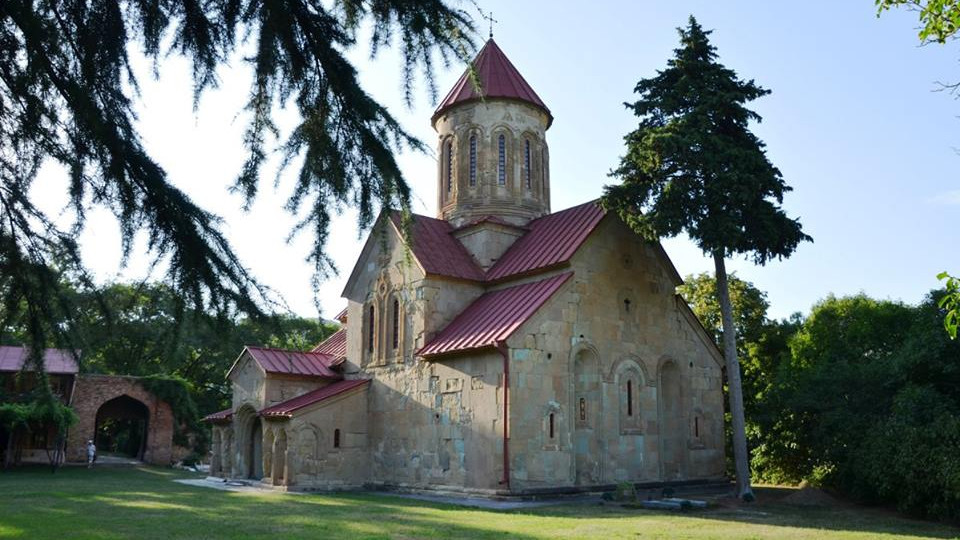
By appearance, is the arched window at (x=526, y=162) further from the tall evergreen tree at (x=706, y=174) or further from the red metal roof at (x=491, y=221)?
the tall evergreen tree at (x=706, y=174)

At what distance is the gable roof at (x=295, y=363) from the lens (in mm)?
20875

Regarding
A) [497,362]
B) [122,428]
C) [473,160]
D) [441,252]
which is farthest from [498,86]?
[122,428]

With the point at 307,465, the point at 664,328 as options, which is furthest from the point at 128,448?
the point at 664,328

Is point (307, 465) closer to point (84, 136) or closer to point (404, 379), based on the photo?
point (404, 379)

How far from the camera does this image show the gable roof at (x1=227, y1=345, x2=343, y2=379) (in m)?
20.9

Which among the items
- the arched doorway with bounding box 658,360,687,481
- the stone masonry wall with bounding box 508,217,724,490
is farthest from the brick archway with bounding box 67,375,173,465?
the arched doorway with bounding box 658,360,687,481

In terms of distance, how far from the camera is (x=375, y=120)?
440 cm

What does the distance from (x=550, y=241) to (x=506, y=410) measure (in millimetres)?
5209

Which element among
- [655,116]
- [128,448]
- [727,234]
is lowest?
[128,448]

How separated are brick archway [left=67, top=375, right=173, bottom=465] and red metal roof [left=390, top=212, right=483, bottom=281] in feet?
52.0

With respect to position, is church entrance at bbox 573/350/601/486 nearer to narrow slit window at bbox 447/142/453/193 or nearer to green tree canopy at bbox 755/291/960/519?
green tree canopy at bbox 755/291/960/519

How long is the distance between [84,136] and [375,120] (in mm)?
1825

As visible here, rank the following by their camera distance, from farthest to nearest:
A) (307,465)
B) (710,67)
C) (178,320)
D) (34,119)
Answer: (307,465) < (710,67) < (34,119) < (178,320)

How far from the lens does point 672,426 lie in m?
19.5
